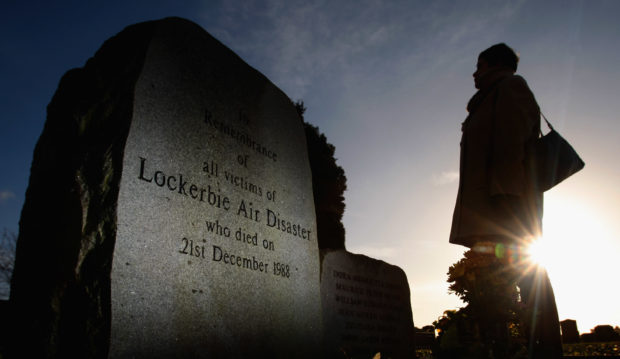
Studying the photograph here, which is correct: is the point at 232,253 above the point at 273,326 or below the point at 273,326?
above

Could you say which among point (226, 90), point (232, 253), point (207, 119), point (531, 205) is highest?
point (226, 90)

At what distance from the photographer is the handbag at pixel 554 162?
2.75 meters

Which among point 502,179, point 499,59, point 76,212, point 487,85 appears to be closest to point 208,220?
point 76,212

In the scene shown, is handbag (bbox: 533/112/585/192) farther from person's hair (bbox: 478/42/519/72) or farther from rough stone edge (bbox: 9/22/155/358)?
rough stone edge (bbox: 9/22/155/358)

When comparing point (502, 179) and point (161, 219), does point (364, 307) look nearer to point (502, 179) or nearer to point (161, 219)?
point (502, 179)

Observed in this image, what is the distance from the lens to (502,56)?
129 inches

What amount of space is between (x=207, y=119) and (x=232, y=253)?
949 millimetres

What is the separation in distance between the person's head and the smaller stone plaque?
220 cm

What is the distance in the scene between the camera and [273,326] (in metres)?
3.09

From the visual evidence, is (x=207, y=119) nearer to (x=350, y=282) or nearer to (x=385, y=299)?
(x=350, y=282)

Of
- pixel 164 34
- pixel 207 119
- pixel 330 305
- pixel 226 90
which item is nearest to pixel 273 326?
pixel 330 305

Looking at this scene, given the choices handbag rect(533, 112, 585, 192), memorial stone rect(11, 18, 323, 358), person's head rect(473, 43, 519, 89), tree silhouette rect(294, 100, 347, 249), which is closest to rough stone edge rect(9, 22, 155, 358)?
memorial stone rect(11, 18, 323, 358)

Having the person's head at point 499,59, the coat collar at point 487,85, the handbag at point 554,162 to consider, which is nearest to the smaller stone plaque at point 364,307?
the coat collar at point 487,85

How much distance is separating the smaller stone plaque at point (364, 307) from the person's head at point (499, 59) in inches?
86.5
